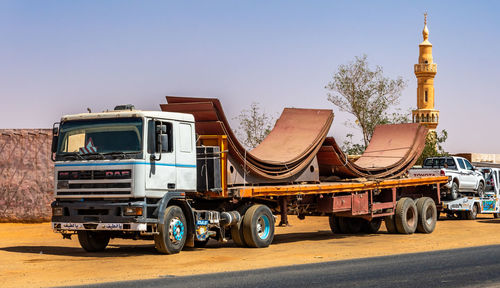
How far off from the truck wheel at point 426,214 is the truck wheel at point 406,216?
223mm

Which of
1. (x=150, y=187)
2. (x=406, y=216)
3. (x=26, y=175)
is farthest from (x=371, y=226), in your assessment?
(x=26, y=175)

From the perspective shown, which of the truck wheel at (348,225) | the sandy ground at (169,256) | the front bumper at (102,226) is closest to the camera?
the sandy ground at (169,256)

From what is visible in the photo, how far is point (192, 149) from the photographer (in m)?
17.8

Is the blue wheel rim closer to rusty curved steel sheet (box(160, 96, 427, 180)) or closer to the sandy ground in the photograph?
the sandy ground

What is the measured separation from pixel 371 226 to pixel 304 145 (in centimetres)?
541

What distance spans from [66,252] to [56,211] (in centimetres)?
184

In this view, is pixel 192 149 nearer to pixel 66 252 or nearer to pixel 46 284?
pixel 66 252

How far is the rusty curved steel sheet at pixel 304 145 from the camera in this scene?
18391mm

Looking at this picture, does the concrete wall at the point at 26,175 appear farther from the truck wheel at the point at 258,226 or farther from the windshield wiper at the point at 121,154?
the windshield wiper at the point at 121,154

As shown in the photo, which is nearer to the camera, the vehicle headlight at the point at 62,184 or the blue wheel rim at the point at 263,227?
the vehicle headlight at the point at 62,184

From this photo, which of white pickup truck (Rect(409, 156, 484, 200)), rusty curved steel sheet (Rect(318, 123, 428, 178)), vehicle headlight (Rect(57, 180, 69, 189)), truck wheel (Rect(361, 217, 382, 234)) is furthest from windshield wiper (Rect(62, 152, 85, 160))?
white pickup truck (Rect(409, 156, 484, 200))

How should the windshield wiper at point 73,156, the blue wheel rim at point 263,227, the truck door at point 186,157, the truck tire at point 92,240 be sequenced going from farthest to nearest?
1. the blue wheel rim at point 263,227
2. the truck tire at point 92,240
3. the truck door at point 186,157
4. the windshield wiper at point 73,156

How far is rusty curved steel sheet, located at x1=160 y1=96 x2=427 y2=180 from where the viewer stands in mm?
18391

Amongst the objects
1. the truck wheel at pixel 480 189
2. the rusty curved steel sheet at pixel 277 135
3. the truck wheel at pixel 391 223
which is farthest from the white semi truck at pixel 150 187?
the truck wheel at pixel 480 189
